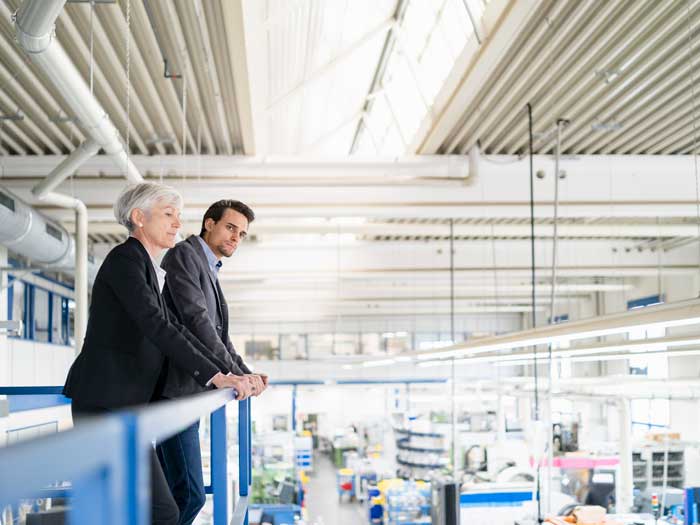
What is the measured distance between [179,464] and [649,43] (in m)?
4.61

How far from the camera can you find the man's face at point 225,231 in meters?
3.02

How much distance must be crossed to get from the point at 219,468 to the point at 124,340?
22.1 inches

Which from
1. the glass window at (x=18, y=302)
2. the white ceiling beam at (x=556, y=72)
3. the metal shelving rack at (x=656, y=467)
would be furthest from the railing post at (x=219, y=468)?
the metal shelving rack at (x=656, y=467)

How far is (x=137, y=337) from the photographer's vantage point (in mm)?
2186

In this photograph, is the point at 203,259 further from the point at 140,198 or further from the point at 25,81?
the point at 25,81

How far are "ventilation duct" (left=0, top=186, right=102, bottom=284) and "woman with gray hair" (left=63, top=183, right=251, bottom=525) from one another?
4.94 meters

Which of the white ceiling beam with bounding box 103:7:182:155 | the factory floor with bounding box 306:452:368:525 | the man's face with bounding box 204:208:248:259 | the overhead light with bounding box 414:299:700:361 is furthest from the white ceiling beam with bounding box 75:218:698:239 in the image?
the factory floor with bounding box 306:452:368:525

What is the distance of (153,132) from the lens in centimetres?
757

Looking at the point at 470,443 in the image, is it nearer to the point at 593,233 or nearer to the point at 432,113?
the point at 593,233

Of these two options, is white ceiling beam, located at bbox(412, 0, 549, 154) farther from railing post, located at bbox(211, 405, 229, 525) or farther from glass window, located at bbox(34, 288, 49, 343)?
glass window, located at bbox(34, 288, 49, 343)

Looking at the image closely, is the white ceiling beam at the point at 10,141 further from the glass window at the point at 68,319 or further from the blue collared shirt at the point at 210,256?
the glass window at the point at 68,319

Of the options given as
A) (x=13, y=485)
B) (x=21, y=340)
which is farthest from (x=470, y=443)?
(x=13, y=485)

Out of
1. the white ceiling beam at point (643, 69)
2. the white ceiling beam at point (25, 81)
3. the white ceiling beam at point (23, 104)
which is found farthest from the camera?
the white ceiling beam at point (23, 104)

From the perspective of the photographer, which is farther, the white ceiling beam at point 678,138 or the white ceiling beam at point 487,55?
the white ceiling beam at point 678,138
